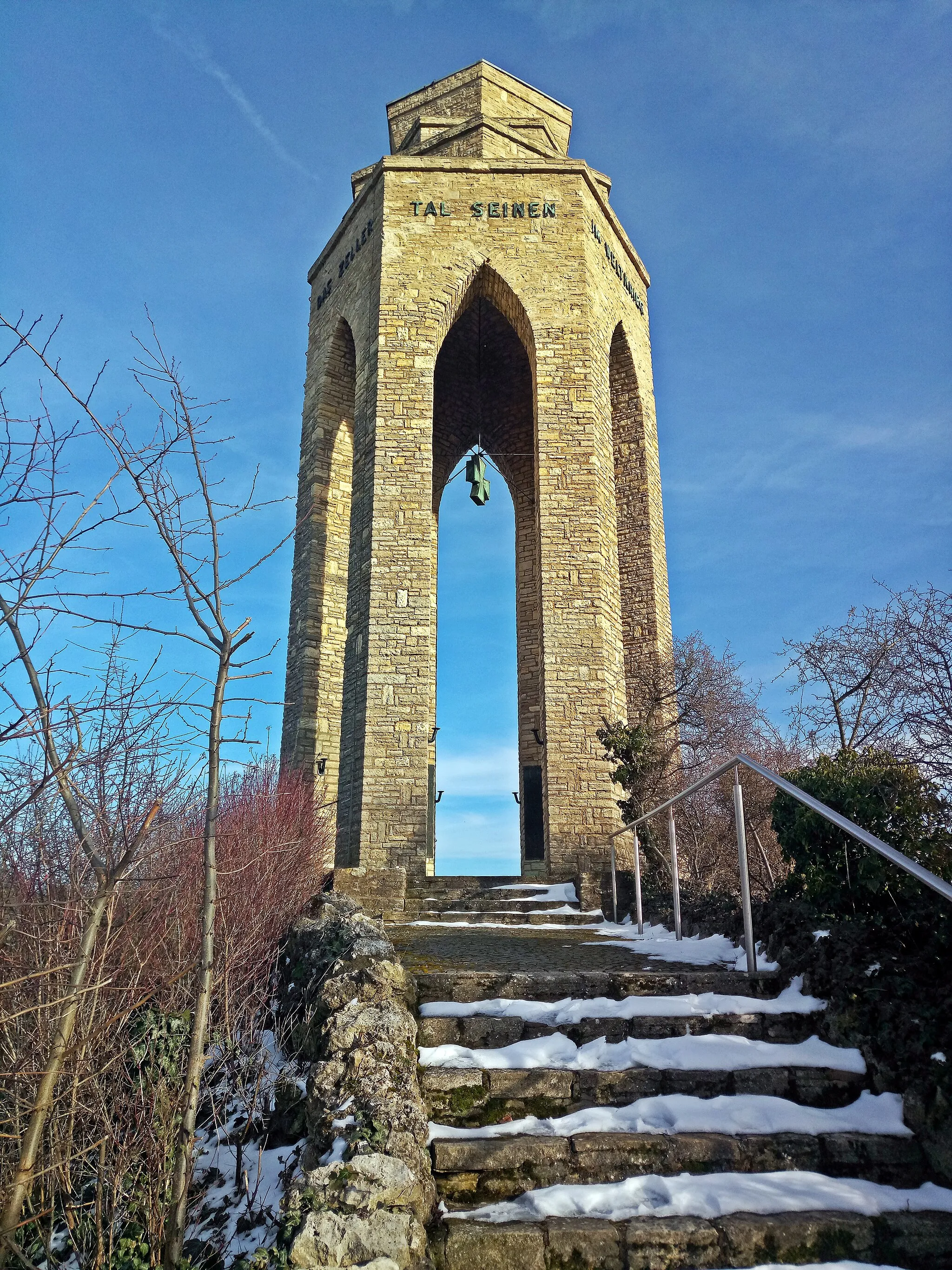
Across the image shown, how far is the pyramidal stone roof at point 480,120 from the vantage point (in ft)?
44.9

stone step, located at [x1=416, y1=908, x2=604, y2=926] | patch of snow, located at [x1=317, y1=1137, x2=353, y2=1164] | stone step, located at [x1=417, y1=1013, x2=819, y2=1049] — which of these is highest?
stone step, located at [x1=416, y1=908, x2=604, y2=926]

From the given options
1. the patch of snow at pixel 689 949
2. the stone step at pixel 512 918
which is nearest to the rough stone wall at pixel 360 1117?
the patch of snow at pixel 689 949

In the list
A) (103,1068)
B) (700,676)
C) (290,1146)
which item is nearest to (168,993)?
(290,1146)

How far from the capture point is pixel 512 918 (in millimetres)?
8055

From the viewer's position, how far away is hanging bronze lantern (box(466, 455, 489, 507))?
1436cm

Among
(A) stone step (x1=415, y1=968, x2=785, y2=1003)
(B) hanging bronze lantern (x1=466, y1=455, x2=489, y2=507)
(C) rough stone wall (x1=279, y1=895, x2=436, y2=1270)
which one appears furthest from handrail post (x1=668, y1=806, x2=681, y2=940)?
(B) hanging bronze lantern (x1=466, y1=455, x2=489, y2=507)


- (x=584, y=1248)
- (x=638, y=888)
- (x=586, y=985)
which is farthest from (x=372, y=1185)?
(x=638, y=888)

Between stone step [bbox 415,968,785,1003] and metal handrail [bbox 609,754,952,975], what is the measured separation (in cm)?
15

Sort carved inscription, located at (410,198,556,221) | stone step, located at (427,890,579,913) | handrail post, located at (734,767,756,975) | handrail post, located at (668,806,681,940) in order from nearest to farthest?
handrail post, located at (734,767,756,975) → handrail post, located at (668,806,681,940) → stone step, located at (427,890,579,913) → carved inscription, located at (410,198,556,221)

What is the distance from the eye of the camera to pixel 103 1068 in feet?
10.00

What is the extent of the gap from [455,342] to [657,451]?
3.90 meters

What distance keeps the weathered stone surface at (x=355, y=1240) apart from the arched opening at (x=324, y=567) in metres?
10.3

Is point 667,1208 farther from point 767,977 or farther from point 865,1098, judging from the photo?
point 767,977

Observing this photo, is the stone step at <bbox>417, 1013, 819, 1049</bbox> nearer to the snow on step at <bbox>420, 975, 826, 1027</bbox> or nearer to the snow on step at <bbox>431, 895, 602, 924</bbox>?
the snow on step at <bbox>420, 975, 826, 1027</bbox>
